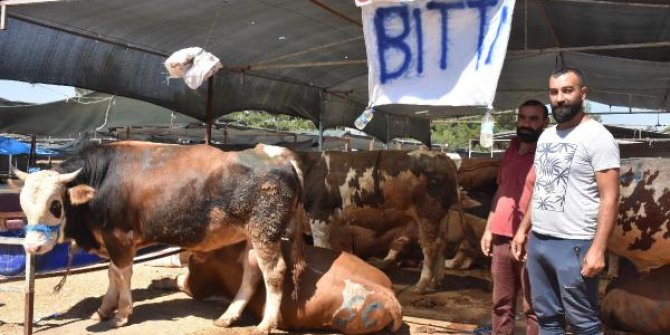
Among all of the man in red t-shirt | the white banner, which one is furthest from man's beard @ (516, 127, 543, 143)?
the white banner

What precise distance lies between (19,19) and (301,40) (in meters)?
3.05

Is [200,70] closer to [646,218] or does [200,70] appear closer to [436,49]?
[436,49]

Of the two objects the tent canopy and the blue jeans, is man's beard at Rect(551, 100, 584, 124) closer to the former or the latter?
the blue jeans

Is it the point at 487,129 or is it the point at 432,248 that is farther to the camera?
the point at 432,248

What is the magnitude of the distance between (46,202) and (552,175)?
3.98 meters

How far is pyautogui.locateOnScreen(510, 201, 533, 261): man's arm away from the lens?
3.65 metres

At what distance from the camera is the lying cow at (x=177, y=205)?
16.9ft

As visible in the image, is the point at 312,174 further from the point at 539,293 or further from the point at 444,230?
the point at 539,293

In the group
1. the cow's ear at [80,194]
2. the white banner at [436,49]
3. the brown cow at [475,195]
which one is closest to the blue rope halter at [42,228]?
the cow's ear at [80,194]

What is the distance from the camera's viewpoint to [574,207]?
317cm

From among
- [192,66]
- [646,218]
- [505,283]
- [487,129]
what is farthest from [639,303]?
[192,66]

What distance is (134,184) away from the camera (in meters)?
5.38

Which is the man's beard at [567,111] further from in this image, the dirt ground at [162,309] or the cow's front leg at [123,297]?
the cow's front leg at [123,297]

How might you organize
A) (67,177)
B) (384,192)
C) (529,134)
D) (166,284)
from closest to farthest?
(529,134) < (67,177) < (166,284) < (384,192)
